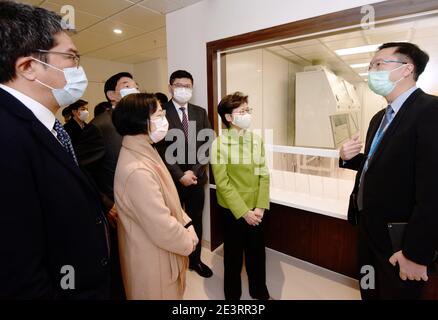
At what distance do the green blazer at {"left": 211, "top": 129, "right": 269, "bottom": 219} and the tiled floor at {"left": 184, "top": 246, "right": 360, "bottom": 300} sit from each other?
75 cm

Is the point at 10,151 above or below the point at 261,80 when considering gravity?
below

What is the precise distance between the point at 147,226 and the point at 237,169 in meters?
0.85

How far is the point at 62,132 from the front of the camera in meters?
0.97

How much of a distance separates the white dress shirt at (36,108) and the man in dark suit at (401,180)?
1.38m

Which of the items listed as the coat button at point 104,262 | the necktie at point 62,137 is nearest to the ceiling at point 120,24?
the necktie at point 62,137

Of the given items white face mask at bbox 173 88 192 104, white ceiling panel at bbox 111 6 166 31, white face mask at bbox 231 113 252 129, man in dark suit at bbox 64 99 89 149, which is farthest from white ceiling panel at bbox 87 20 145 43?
white face mask at bbox 231 113 252 129

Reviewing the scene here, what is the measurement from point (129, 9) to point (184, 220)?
2295mm

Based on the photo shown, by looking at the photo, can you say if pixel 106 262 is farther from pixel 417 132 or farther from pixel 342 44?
pixel 342 44

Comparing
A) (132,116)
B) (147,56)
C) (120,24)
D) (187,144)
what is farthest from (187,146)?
(147,56)

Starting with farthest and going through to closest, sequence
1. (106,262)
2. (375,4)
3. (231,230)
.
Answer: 1. (231,230)
2. (375,4)
3. (106,262)

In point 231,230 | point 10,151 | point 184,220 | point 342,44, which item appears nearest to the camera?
point 10,151

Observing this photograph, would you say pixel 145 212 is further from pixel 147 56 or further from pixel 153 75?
pixel 153 75
